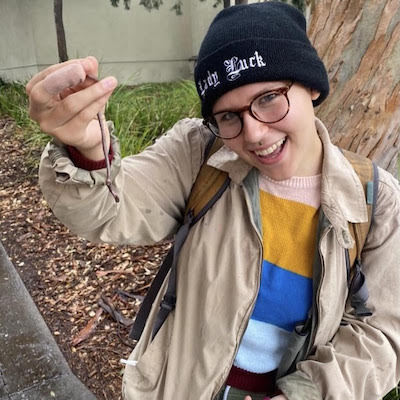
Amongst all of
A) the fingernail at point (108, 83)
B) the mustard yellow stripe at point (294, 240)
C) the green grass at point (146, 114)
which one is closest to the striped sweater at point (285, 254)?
the mustard yellow stripe at point (294, 240)

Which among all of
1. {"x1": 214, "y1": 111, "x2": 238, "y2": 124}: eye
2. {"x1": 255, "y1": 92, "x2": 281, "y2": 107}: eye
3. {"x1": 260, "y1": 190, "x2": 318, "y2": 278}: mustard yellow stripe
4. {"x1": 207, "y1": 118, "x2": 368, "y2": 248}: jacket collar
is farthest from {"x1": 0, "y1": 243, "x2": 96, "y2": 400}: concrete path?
{"x1": 255, "y1": 92, "x2": 281, "y2": 107}: eye

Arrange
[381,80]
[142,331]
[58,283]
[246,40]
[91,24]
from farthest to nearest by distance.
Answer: [91,24] < [58,283] < [381,80] < [142,331] < [246,40]

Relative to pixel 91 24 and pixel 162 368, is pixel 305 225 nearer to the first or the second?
pixel 162 368

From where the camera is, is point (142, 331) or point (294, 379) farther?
point (142, 331)

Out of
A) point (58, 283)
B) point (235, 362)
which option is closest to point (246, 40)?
point (235, 362)

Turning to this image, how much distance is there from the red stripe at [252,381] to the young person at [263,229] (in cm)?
4

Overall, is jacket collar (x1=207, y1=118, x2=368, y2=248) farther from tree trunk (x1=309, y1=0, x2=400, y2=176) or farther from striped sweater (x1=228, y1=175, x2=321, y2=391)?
tree trunk (x1=309, y1=0, x2=400, y2=176)

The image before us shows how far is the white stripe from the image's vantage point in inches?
53.0

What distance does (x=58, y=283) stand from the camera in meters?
3.47

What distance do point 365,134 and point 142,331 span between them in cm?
122

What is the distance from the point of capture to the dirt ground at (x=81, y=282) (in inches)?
109

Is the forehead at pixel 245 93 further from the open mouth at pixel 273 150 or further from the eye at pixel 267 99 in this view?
Answer: the open mouth at pixel 273 150

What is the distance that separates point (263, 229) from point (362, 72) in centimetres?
92

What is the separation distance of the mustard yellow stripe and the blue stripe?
2 centimetres
